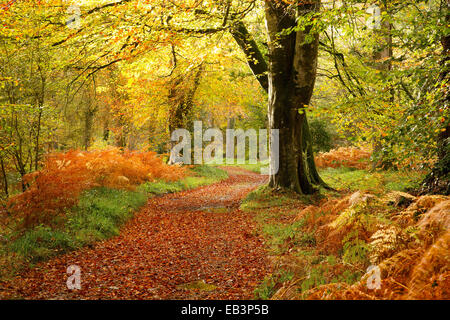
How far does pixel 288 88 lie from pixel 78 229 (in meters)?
6.80

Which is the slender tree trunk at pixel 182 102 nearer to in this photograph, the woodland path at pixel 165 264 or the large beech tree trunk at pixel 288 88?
the large beech tree trunk at pixel 288 88

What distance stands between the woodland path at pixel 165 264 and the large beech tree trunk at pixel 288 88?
84.4 inches

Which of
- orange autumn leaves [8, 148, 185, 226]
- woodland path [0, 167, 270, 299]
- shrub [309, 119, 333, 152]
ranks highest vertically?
shrub [309, 119, 333, 152]

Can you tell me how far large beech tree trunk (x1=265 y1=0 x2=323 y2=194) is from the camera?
392 inches

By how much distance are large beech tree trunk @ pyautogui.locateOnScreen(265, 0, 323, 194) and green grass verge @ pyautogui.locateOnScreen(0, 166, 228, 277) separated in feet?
15.2

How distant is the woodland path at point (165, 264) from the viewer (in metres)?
4.64

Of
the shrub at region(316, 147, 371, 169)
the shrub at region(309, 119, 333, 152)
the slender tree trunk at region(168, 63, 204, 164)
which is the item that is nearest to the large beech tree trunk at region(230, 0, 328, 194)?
the slender tree trunk at region(168, 63, 204, 164)

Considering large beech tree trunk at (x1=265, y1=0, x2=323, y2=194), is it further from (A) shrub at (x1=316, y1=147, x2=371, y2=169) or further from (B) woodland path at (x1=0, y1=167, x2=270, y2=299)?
(A) shrub at (x1=316, y1=147, x2=371, y2=169)

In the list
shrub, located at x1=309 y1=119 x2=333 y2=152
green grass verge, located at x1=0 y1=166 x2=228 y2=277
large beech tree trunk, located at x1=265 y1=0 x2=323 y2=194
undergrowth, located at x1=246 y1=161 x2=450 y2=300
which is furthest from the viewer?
shrub, located at x1=309 y1=119 x2=333 y2=152

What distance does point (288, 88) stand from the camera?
10.2 metres

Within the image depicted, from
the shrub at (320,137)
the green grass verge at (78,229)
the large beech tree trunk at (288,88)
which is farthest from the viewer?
the shrub at (320,137)

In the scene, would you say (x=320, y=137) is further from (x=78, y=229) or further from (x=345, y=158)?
(x=78, y=229)

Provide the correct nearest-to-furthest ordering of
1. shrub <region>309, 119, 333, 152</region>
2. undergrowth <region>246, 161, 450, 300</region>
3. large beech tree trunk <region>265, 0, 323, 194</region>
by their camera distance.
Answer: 1. undergrowth <region>246, 161, 450, 300</region>
2. large beech tree trunk <region>265, 0, 323, 194</region>
3. shrub <region>309, 119, 333, 152</region>

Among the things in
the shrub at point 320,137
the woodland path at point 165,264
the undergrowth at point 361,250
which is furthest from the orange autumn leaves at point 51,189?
the shrub at point 320,137
